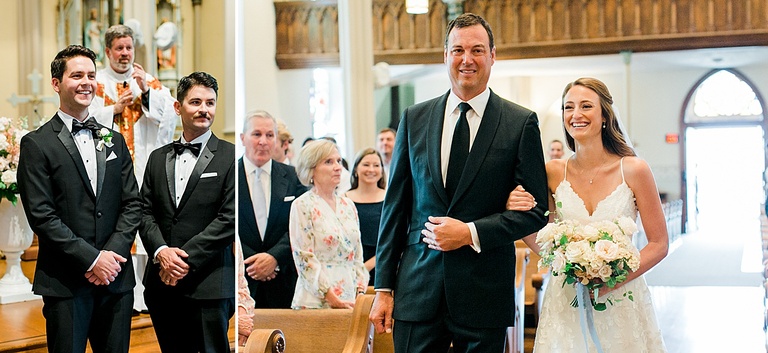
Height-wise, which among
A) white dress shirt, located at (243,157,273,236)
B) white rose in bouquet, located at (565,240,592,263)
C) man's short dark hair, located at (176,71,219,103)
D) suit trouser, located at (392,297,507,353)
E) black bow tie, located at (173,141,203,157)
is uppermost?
man's short dark hair, located at (176,71,219,103)

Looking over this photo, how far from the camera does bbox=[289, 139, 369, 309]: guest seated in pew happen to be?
3.82 meters

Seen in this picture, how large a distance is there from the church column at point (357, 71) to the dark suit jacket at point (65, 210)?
10.4 ft

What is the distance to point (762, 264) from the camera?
4.84 m

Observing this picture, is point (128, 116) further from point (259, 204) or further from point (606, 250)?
point (606, 250)

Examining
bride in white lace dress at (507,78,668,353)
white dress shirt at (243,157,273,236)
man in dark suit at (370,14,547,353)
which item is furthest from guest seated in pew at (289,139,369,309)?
man in dark suit at (370,14,547,353)

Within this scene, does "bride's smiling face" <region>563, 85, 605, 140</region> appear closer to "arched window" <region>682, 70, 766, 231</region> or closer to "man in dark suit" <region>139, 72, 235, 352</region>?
"man in dark suit" <region>139, 72, 235, 352</region>

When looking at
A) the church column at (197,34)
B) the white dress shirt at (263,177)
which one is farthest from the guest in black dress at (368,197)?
the church column at (197,34)

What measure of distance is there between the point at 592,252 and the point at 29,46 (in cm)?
346

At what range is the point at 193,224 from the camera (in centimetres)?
309

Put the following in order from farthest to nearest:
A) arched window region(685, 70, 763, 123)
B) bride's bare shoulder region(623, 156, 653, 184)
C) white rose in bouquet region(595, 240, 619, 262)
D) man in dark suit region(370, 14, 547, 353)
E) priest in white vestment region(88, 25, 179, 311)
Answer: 1. arched window region(685, 70, 763, 123)
2. priest in white vestment region(88, 25, 179, 311)
3. bride's bare shoulder region(623, 156, 653, 184)
4. white rose in bouquet region(595, 240, 619, 262)
5. man in dark suit region(370, 14, 547, 353)

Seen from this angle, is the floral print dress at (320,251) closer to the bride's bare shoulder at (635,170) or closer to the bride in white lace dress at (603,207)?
the bride in white lace dress at (603,207)

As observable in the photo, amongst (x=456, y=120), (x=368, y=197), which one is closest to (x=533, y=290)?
(x=368, y=197)

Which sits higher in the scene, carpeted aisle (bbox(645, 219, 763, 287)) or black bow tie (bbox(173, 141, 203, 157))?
black bow tie (bbox(173, 141, 203, 157))

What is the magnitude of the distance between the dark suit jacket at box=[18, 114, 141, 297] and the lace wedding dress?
1550mm
